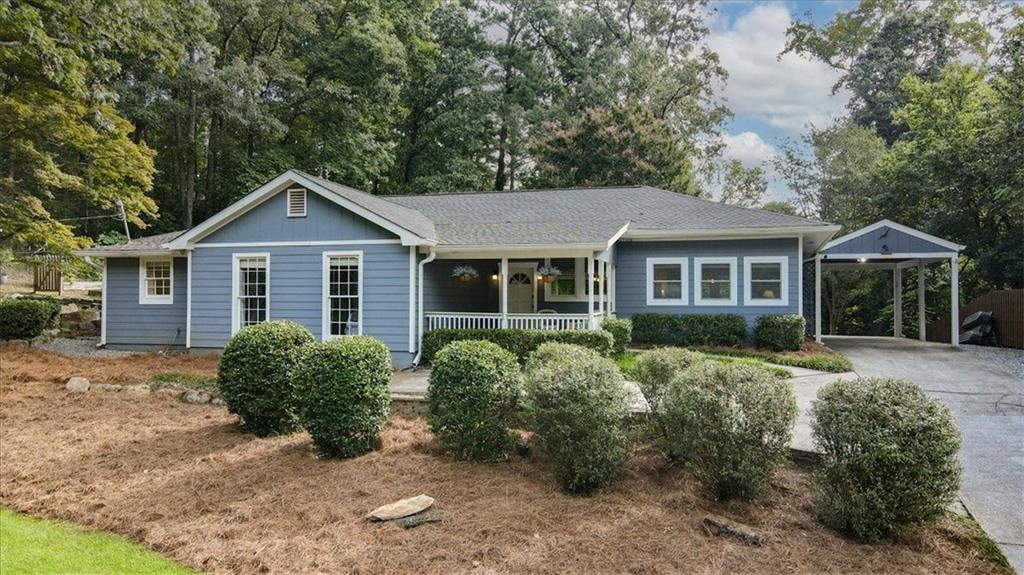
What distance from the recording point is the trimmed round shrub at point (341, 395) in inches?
222

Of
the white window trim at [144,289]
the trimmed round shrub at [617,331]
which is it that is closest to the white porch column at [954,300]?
the trimmed round shrub at [617,331]

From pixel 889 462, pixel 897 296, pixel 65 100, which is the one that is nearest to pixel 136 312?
pixel 65 100

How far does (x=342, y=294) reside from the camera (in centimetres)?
1114

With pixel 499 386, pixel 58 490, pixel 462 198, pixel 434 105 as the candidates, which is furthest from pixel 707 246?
pixel 434 105

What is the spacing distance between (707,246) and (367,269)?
803 centimetres

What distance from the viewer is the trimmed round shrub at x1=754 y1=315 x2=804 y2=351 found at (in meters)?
12.1

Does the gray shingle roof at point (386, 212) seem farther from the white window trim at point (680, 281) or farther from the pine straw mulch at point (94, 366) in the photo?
the white window trim at point (680, 281)

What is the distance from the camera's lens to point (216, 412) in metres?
7.78

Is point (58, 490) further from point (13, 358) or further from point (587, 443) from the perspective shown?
point (13, 358)

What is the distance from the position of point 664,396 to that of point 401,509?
97.5 inches

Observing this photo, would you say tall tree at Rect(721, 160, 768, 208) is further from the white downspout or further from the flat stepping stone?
the flat stepping stone

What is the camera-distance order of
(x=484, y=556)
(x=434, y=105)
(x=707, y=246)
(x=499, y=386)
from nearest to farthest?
1. (x=484, y=556)
2. (x=499, y=386)
3. (x=707, y=246)
4. (x=434, y=105)

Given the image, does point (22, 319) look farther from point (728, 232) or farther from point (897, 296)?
point (897, 296)

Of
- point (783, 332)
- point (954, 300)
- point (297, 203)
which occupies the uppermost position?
point (297, 203)
